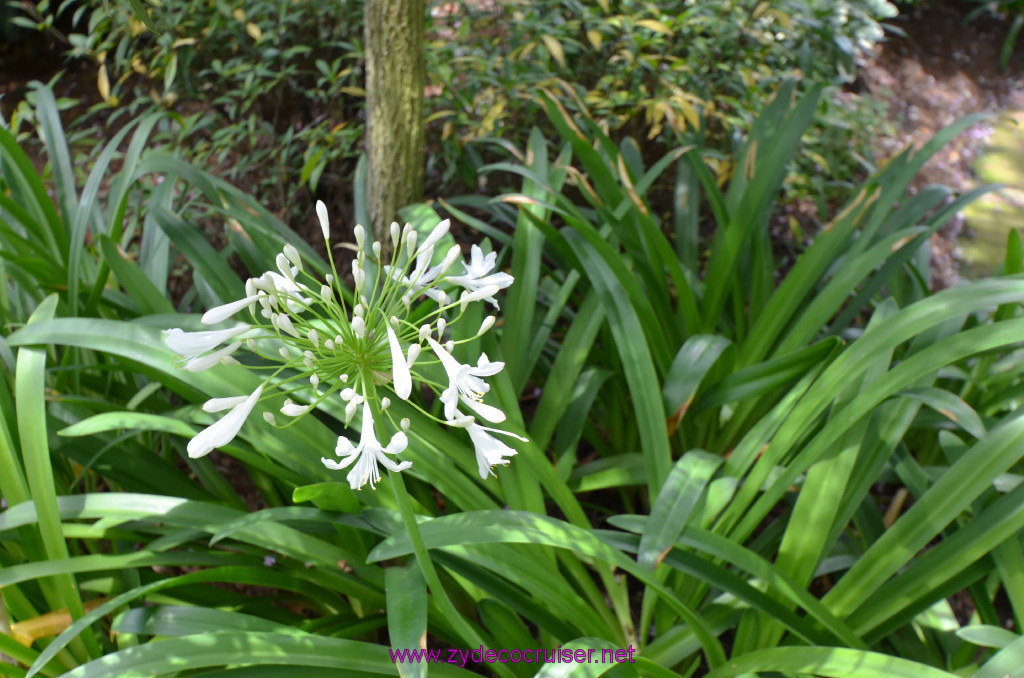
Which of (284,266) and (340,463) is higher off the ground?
(284,266)

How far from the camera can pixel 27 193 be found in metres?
1.82

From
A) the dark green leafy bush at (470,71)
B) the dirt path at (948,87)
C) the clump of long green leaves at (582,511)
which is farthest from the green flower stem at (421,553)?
the dirt path at (948,87)

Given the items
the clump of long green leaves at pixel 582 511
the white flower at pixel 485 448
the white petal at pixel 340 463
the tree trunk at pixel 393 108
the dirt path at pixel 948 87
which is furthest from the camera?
the dirt path at pixel 948 87

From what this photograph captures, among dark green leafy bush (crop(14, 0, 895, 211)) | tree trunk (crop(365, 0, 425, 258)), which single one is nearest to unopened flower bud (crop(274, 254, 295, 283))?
tree trunk (crop(365, 0, 425, 258))

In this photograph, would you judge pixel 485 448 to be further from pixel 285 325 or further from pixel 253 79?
pixel 253 79

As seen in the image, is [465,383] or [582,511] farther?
[582,511]

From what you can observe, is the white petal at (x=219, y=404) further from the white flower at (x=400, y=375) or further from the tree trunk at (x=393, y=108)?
the tree trunk at (x=393, y=108)

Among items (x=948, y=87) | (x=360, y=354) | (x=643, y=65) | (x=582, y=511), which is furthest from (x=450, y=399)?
(x=948, y=87)

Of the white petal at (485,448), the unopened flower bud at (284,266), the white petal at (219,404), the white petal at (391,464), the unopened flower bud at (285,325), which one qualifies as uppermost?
the unopened flower bud at (284,266)

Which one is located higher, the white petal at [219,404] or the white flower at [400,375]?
the white flower at [400,375]

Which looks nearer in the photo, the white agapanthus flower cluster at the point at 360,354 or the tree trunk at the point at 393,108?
the white agapanthus flower cluster at the point at 360,354

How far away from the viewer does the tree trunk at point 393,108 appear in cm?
184

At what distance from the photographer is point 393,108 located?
1977 mm

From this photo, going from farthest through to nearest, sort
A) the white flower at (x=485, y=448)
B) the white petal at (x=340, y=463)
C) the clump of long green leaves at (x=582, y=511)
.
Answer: the clump of long green leaves at (x=582, y=511)
the white flower at (x=485, y=448)
the white petal at (x=340, y=463)
